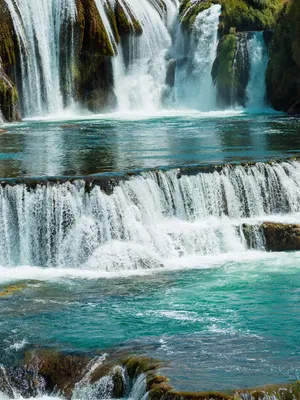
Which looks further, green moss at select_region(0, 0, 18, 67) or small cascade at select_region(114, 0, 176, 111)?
small cascade at select_region(114, 0, 176, 111)

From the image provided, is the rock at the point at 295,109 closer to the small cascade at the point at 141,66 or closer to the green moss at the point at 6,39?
the small cascade at the point at 141,66

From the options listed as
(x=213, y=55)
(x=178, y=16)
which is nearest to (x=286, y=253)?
(x=213, y=55)

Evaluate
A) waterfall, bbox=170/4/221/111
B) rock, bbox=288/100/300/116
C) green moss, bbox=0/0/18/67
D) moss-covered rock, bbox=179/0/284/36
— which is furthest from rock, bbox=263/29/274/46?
green moss, bbox=0/0/18/67

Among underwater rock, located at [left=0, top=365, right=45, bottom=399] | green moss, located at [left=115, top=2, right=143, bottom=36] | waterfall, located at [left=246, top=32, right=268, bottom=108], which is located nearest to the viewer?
underwater rock, located at [left=0, top=365, right=45, bottom=399]

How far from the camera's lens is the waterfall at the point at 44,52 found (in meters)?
42.8

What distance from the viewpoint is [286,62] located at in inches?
1602

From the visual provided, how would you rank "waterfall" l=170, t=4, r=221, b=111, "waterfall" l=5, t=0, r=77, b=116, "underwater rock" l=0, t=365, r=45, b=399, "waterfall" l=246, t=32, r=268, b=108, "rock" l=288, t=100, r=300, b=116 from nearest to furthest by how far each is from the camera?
"underwater rock" l=0, t=365, r=45, b=399 < "rock" l=288, t=100, r=300, b=116 < "waterfall" l=5, t=0, r=77, b=116 < "waterfall" l=246, t=32, r=268, b=108 < "waterfall" l=170, t=4, r=221, b=111

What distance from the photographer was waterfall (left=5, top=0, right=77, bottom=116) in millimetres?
42750

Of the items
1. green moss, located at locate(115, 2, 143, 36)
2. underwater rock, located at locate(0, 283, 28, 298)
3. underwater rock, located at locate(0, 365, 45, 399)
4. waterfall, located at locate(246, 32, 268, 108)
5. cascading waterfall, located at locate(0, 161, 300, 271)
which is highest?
green moss, located at locate(115, 2, 143, 36)

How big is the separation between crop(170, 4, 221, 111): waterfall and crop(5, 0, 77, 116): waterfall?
5889mm

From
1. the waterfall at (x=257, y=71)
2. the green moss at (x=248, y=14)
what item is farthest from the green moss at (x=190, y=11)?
the waterfall at (x=257, y=71)

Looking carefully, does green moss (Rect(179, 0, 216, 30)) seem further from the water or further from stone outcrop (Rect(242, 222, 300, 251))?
stone outcrop (Rect(242, 222, 300, 251))

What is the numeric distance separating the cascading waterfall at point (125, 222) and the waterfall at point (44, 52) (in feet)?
75.6

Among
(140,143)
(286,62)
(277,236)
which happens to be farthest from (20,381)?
(286,62)
